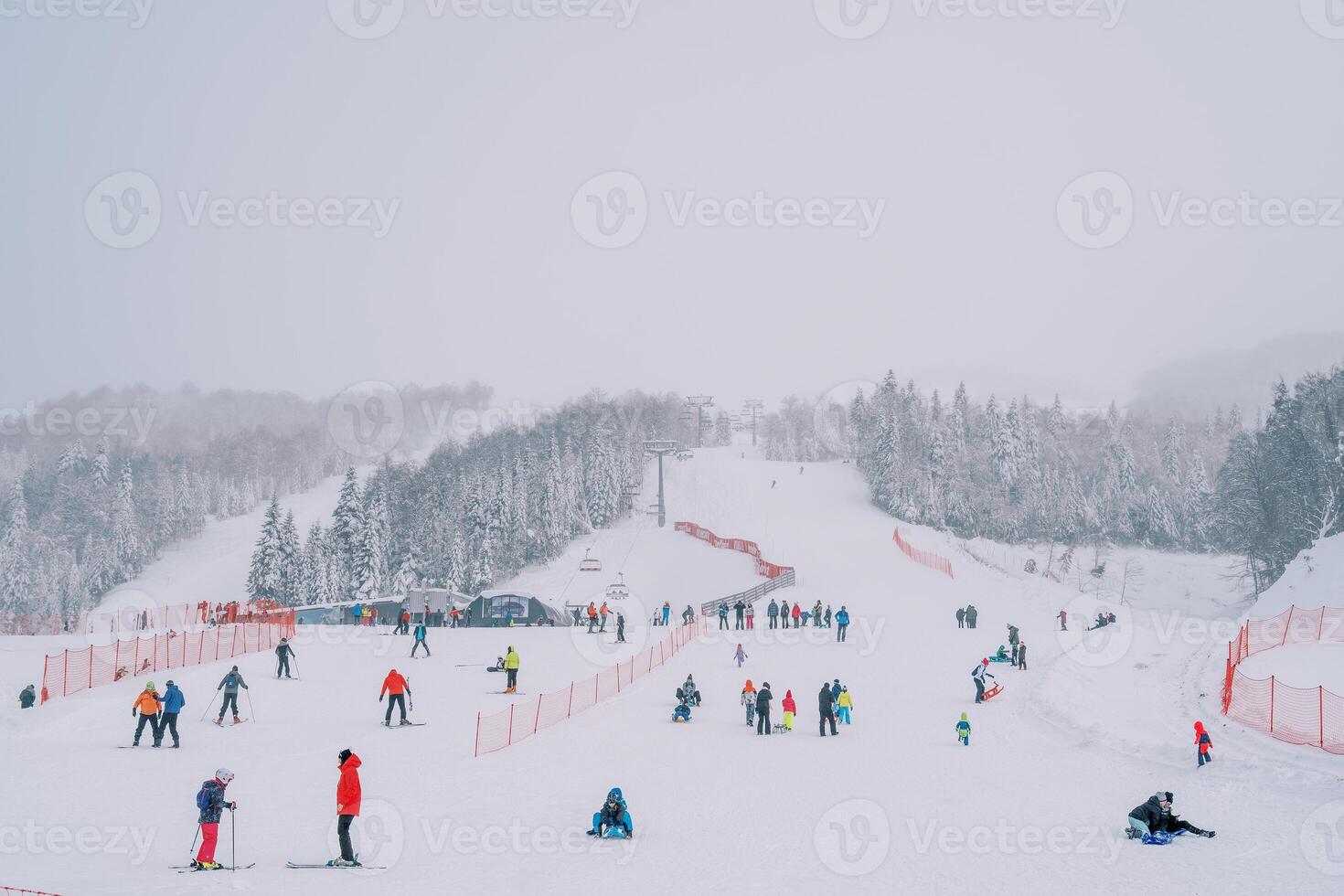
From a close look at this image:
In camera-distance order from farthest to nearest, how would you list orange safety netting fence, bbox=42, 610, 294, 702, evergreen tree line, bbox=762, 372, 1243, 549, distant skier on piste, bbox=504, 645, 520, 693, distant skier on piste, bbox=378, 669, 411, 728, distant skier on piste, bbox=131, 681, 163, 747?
evergreen tree line, bbox=762, 372, 1243, 549, distant skier on piste, bbox=504, 645, 520, 693, orange safety netting fence, bbox=42, 610, 294, 702, distant skier on piste, bbox=378, 669, 411, 728, distant skier on piste, bbox=131, 681, 163, 747

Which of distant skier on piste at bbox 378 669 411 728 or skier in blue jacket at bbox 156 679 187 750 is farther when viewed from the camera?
distant skier on piste at bbox 378 669 411 728

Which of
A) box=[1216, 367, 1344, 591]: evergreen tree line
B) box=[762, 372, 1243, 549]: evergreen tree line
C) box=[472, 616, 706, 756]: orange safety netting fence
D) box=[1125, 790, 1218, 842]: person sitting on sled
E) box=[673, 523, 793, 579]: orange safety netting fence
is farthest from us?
box=[762, 372, 1243, 549]: evergreen tree line

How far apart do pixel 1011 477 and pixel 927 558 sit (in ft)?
163

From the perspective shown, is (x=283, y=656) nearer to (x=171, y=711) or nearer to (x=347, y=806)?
(x=171, y=711)

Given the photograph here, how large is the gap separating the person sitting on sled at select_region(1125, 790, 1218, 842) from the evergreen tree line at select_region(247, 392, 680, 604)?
215 ft

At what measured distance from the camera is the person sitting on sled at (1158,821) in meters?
12.5

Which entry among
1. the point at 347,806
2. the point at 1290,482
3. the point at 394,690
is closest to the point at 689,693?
the point at 394,690

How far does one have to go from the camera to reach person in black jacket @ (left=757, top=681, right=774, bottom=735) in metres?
21.3

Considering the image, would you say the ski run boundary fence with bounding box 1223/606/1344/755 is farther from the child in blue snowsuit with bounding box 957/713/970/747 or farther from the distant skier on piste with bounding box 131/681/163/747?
the distant skier on piste with bounding box 131/681/163/747

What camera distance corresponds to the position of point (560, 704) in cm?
2380

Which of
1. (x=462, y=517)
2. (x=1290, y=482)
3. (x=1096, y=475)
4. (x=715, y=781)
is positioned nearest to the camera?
(x=715, y=781)

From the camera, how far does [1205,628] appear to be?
34969 millimetres

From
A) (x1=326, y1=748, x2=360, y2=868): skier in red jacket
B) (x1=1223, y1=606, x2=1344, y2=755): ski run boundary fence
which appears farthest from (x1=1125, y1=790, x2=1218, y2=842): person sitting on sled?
(x1=326, y1=748, x2=360, y2=868): skier in red jacket

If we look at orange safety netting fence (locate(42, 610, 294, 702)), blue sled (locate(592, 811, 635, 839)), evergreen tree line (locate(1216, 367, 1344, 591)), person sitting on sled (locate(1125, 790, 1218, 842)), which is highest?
evergreen tree line (locate(1216, 367, 1344, 591))
